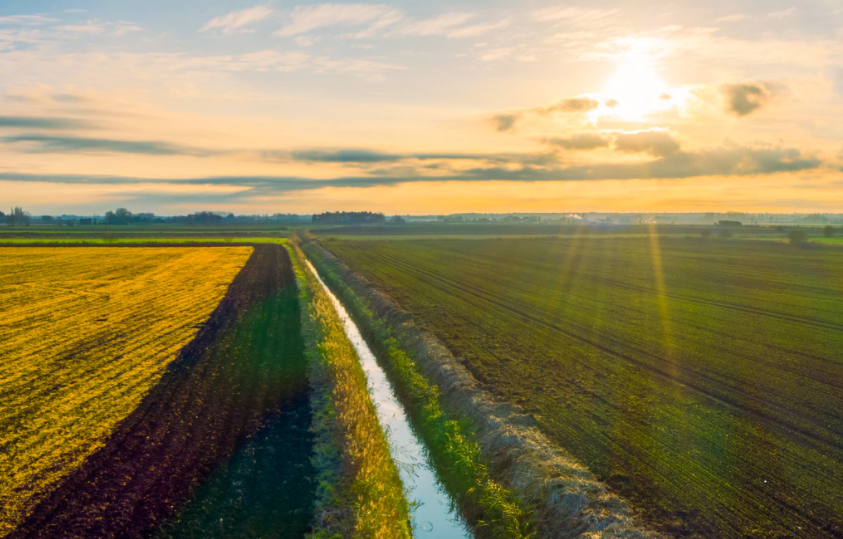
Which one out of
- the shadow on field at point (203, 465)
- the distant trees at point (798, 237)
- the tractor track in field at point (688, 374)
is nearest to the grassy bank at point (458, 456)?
the shadow on field at point (203, 465)

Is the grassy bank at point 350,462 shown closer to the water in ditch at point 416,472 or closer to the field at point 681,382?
the water in ditch at point 416,472

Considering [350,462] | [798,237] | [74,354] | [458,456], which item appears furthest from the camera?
[798,237]

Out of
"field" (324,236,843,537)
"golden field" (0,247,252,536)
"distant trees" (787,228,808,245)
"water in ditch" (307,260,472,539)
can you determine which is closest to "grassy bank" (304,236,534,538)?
"water in ditch" (307,260,472,539)

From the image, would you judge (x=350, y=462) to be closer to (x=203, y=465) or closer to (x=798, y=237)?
(x=203, y=465)

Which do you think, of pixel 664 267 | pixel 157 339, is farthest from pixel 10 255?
pixel 664 267

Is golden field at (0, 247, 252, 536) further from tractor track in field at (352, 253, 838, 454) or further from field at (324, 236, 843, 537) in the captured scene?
tractor track in field at (352, 253, 838, 454)

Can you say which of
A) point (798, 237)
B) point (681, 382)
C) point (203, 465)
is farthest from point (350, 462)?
point (798, 237)

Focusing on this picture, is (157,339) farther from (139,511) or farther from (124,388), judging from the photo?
(139,511)

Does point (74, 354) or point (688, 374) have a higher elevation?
point (74, 354)
